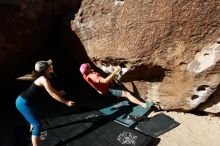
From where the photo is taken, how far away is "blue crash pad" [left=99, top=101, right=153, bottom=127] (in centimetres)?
498

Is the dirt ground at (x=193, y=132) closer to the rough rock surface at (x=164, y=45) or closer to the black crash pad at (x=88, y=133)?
the rough rock surface at (x=164, y=45)

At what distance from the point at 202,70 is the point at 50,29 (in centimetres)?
297

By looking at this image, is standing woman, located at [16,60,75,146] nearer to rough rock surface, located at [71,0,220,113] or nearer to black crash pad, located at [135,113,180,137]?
rough rock surface, located at [71,0,220,113]

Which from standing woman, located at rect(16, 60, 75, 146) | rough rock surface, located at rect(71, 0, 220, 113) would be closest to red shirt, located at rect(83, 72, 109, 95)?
rough rock surface, located at rect(71, 0, 220, 113)

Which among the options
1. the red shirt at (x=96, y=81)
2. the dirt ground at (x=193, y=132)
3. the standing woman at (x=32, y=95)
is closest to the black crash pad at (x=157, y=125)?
the dirt ground at (x=193, y=132)

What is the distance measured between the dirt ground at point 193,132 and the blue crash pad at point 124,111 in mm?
466

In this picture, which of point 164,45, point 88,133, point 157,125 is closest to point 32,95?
point 88,133

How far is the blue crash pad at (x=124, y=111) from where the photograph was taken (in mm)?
4980

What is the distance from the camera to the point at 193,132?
462cm

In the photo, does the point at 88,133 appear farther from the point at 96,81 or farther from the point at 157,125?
the point at 157,125

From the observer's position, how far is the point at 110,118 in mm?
5133

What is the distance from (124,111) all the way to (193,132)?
1132mm

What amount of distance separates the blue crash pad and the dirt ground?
466mm

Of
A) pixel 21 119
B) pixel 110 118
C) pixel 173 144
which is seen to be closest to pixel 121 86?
pixel 110 118
